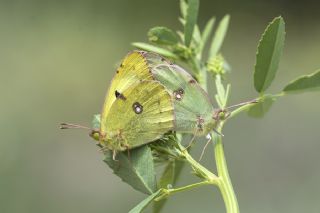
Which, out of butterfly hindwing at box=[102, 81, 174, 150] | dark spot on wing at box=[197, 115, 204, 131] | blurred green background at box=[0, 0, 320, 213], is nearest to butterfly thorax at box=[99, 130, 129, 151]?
butterfly hindwing at box=[102, 81, 174, 150]

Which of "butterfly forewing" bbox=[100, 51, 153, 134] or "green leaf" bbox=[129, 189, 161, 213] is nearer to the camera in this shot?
"green leaf" bbox=[129, 189, 161, 213]

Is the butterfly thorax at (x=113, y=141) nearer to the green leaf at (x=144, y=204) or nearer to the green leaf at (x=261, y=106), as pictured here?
the green leaf at (x=144, y=204)

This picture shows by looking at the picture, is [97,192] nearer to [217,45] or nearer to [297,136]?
[297,136]

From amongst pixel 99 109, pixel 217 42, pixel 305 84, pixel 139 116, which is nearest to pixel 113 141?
pixel 139 116

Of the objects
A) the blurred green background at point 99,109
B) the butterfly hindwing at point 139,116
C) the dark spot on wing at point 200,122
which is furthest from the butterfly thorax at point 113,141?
the blurred green background at point 99,109

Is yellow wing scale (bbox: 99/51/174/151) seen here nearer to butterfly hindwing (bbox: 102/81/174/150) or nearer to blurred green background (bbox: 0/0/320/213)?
butterfly hindwing (bbox: 102/81/174/150)
